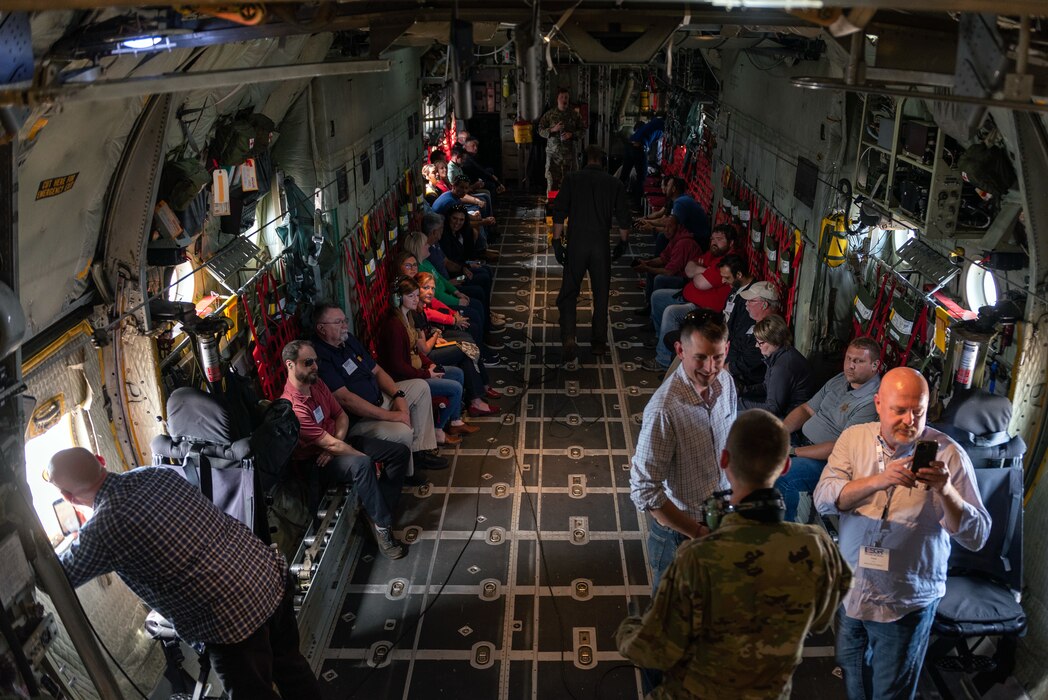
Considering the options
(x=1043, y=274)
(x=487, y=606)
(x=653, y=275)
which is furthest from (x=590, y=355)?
(x=1043, y=274)

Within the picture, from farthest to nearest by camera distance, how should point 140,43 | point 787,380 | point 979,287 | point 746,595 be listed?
point 787,380 → point 979,287 → point 140,43 → point 746,595

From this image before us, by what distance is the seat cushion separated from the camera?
142 inches

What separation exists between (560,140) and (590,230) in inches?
271

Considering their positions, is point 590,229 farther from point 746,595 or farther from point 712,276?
point 746,595

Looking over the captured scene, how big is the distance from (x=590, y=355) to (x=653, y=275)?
5.85 ft

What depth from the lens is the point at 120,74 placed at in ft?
9.54

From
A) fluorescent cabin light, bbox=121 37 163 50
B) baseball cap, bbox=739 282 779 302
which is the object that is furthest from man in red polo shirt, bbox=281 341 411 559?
baseball cap, bbox=739 282 779 302

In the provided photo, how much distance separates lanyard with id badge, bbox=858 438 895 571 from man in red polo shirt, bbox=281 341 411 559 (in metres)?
2.95

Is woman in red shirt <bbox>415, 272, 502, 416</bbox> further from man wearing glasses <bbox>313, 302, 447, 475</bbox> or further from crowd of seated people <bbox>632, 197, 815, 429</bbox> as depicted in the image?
crowd of seated people <bbox>632, 197, 815, 429</bbox>

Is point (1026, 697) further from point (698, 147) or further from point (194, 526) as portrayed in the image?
point (698, 147)

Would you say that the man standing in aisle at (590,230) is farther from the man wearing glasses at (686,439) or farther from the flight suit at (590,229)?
the man wearing glasses at (686,439)

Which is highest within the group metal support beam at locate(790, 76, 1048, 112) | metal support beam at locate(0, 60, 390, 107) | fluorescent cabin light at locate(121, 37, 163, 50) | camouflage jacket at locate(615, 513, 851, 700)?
fluorescent cabin light at locate(121, 37, 163, 50)

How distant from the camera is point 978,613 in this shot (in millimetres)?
3641

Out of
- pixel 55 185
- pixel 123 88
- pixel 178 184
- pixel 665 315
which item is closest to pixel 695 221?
pixel 665 315
